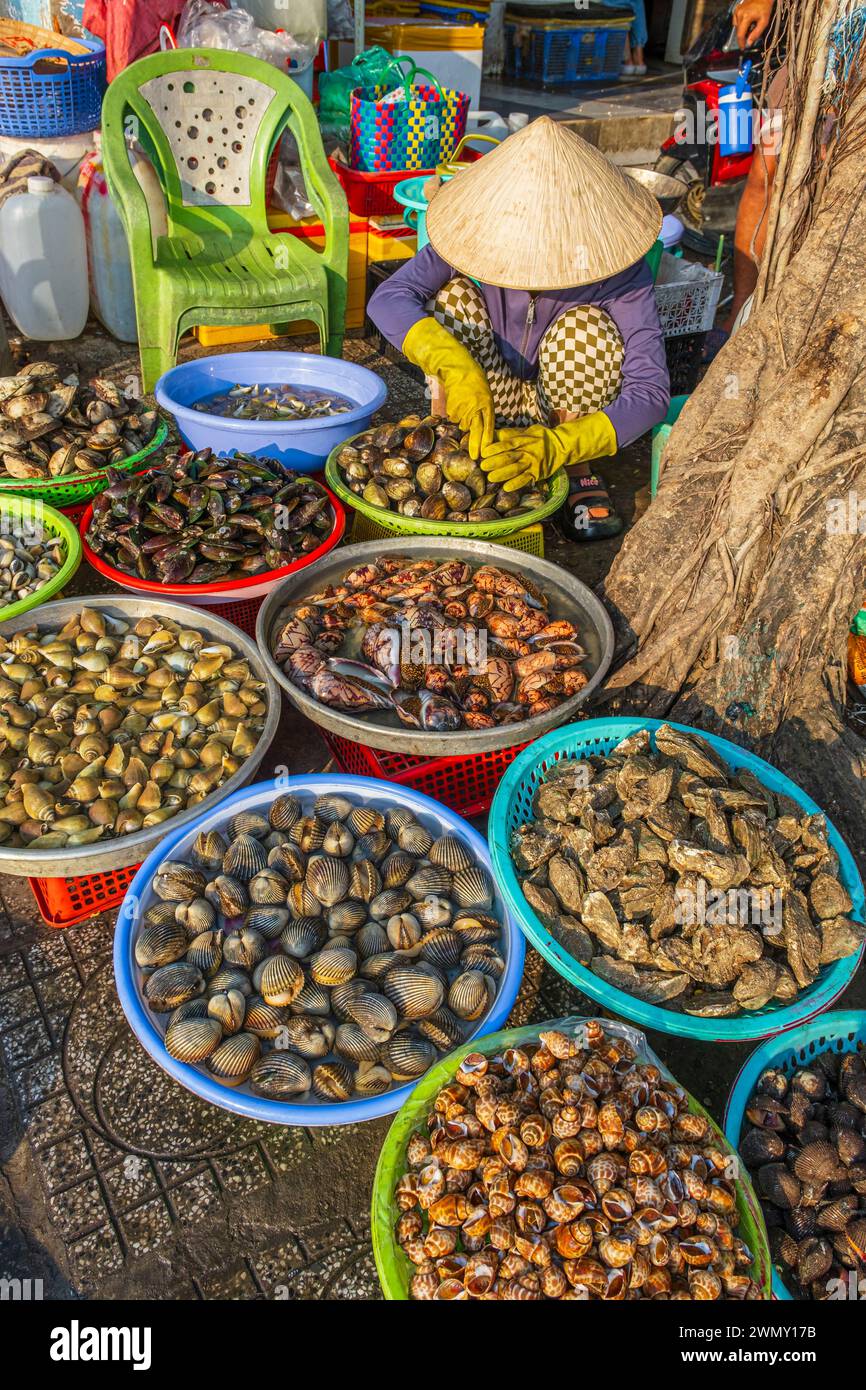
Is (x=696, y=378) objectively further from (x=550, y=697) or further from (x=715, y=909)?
(x=715, y=909)

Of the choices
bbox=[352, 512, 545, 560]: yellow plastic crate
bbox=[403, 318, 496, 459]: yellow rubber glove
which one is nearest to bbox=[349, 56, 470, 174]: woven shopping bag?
bbox=[403, 318, 496, 459]: yellow rubber glove

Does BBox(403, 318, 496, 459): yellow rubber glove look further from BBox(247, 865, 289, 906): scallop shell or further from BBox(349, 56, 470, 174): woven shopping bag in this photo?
BBox(349, 56, 470, 174): woven shopping bag

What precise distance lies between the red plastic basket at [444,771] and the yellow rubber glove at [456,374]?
54.0 inches

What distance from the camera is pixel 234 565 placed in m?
3.45

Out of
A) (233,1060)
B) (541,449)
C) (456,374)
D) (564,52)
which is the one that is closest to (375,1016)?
(233,1060)

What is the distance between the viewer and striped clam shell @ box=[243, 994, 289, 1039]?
2.16 metres

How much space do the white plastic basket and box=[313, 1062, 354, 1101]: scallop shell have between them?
423 centimetres

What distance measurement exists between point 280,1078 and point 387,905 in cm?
52

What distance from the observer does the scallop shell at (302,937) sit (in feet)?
7.56

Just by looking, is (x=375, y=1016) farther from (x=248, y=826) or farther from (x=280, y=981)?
(x=248, y=826)

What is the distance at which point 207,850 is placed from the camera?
2.49 meters

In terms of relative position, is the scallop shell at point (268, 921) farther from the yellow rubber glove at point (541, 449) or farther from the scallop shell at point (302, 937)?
the yellow rubber glove at point (541, 449)

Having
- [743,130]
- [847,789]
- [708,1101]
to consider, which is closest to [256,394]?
[847,789]

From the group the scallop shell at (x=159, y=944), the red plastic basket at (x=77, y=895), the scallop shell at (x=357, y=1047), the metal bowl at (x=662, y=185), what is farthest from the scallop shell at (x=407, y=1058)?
the metal bowl at (x=662, y=185)
